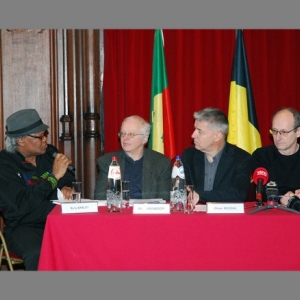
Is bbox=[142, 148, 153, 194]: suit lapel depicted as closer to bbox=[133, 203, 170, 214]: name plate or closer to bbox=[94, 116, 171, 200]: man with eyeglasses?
bbox=[94, 116, 171, 200]: man with eyeglasses

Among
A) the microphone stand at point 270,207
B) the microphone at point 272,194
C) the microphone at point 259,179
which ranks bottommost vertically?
the microphone stand at point 270,207

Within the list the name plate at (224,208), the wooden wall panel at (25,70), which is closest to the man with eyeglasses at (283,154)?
the name plate at (224,208)

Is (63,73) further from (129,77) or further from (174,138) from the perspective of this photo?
(174,138)

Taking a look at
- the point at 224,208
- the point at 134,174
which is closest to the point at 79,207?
the point at 224,208

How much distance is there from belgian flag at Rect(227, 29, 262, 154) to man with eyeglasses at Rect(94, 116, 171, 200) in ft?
3.89

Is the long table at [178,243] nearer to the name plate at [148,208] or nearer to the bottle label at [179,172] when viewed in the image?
the name plate at [148,208]

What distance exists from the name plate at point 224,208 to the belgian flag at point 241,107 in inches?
78.4

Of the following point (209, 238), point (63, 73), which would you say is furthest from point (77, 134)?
point (209, 238)

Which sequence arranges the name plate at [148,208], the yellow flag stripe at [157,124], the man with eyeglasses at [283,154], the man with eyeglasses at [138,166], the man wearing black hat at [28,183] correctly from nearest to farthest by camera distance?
the name plate at [148,208] → the man wearing black hat at [28,183] → the man with eyeglasses at [283,154] → the man with eyeglasses at [138,166] → the yellow flag stripe at [157,124]

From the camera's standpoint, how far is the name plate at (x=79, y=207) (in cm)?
350

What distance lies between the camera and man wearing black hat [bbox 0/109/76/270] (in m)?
4.01

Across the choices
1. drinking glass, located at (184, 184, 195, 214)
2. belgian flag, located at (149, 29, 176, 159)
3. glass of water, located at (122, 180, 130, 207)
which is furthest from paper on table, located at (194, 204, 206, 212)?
belgian flag, located at (149, 29, 176, 159)

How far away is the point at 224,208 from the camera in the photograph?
3480 millimetres

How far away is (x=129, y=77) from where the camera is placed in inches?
215
